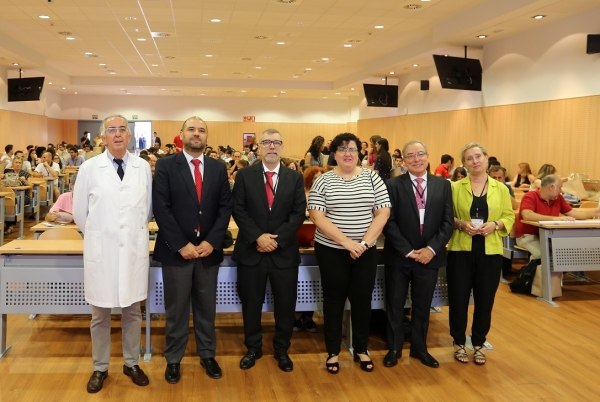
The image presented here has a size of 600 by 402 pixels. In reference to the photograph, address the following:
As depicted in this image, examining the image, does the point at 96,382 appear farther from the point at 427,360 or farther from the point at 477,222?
the point at 477,222

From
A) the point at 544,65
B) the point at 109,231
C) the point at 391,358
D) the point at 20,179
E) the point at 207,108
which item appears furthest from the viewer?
the point at 207,108

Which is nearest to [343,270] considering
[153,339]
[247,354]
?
[247,354]

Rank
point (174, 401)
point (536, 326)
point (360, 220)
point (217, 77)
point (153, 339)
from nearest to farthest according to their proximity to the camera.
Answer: point (174, 401) < point (360, 220) < point (153, 339) < point (536, 326) < point (217, 77)

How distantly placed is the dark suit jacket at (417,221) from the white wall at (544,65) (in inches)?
262

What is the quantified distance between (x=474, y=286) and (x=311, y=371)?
1.43m

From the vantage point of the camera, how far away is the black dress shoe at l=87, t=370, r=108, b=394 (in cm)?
385

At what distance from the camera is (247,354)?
436 cm

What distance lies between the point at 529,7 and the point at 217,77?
47.1 ft

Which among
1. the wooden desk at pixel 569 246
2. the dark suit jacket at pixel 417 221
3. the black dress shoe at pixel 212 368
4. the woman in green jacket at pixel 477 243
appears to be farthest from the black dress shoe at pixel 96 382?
the wooden desk at pixel 569 246

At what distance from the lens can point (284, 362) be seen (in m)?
4.30

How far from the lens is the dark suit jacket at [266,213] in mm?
4129

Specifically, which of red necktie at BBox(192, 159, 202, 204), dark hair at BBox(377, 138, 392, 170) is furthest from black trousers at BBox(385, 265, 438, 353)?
dark hair at BBox(377, 138, 392, 170)

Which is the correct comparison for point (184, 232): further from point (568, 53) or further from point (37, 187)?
point (568, 53)

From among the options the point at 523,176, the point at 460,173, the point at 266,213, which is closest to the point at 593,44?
the point at 523,176
